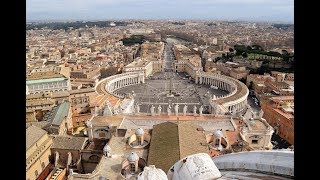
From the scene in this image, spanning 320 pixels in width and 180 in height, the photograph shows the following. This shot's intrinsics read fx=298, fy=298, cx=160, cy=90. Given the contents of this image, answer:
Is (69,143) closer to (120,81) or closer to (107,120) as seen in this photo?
(107,120)

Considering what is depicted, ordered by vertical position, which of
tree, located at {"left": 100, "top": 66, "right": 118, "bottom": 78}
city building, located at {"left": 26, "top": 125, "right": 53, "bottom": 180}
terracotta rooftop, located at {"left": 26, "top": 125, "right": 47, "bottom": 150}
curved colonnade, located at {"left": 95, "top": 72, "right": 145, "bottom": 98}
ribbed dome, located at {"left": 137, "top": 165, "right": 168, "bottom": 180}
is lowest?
city building, located at {"left": 26, "top": 125, "right": 53, "bottom": 180}

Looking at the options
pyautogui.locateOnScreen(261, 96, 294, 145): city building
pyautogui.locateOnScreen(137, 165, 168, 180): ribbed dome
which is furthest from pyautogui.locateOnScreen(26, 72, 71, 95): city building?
pyautogui.locateOnScreen(137, 165, 168, 180): ribbed dome

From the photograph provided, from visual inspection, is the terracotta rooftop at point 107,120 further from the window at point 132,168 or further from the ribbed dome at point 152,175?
the ribbed dome at point 152,175


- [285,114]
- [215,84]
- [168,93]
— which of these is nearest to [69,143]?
[285,114]

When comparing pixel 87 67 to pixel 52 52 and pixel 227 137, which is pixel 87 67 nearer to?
pixel 52 52

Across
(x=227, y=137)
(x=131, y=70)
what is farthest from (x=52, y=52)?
(x=227, y=137)

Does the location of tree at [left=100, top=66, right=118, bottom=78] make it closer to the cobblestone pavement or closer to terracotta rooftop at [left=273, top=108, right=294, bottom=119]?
the cobblestone pavement

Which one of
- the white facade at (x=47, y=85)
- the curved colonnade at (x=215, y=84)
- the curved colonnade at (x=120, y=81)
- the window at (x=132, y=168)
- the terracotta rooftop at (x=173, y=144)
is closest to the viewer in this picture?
the terracotta rooftop at (x=173, y=144)

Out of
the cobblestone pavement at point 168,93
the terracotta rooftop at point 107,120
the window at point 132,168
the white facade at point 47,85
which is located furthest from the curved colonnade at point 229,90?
the white facade at point 47,85
